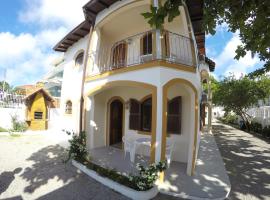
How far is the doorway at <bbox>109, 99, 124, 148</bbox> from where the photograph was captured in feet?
38.0

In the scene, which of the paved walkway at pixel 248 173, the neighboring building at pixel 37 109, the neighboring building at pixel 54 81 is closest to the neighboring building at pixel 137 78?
the paved walkway at pixel 248 173

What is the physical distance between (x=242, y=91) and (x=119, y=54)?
59.6ft

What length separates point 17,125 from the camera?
51.3 feet

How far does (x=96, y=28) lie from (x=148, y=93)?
157 inches

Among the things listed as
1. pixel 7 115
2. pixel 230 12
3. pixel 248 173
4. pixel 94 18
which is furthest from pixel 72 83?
pixel 248 173

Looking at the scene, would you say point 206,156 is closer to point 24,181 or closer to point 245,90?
point 24,181

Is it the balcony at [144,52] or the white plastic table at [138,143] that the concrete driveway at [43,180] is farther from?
the balcony at [144,52]

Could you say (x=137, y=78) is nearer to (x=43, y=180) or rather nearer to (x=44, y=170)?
(x=43, y=180)

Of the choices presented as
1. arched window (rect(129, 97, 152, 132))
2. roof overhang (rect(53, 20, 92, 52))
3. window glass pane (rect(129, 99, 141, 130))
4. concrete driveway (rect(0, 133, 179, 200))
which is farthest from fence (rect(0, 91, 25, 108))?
arched window (rect(129, 97, 152, 132))

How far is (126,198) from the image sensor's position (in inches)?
217

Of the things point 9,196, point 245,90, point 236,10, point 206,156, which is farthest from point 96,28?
point 245,90

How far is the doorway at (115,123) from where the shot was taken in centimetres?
1157

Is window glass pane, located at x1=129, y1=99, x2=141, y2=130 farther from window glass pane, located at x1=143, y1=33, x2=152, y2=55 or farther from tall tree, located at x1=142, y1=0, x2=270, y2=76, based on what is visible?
tall tree, located at x1=142, y1=0, x2=270, y2=76

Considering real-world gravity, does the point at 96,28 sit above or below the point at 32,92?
above
